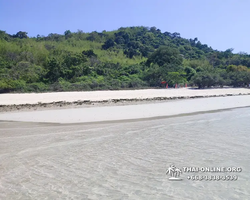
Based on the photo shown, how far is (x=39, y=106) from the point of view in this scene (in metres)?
15.6

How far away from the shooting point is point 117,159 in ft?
20.2

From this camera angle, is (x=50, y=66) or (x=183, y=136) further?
(x=50, y=66)

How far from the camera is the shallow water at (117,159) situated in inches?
178

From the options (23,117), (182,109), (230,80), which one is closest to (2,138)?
(23,117)

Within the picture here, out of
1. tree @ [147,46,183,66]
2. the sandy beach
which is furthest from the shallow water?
tree @ [147,46,183,66]

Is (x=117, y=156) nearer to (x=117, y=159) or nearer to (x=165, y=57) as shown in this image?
(x=117, y=159)

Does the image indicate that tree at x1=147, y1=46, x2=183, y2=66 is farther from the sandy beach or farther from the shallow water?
the shallow water

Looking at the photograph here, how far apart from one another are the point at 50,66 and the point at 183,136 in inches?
950

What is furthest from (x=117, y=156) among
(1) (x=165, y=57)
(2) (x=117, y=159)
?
(1) (x=165, y=57)

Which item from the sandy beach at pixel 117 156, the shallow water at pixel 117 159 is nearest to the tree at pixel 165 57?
the sandy beach at pixel 117 156

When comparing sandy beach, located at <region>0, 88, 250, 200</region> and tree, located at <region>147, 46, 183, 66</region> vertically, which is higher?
tree, located at <region>147, 46, 183, 66</region>

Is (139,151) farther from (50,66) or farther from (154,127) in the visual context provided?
(50,66)

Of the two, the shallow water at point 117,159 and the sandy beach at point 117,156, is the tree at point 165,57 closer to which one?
the sandy beach at point 117,156

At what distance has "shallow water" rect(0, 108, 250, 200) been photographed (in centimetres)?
452
